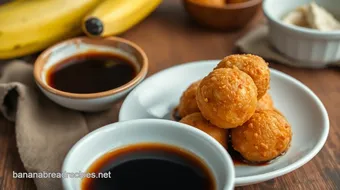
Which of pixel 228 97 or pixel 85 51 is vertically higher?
pixel 228 97

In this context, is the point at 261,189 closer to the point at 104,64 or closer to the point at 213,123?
the point at 213,123

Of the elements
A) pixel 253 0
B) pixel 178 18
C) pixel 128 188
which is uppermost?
pixel 128 188

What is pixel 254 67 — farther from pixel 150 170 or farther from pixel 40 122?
pixel 40 122

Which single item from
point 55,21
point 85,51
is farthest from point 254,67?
point 55,21

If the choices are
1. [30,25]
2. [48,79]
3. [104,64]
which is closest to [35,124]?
[48,79]

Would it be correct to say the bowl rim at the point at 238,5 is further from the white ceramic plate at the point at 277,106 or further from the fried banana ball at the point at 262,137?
the fried banana ball at the point at 262,137

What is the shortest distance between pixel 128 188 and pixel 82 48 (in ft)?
2.25

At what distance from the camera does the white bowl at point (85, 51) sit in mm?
1203

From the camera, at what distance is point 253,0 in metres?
1.58

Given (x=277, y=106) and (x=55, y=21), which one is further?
(x=55, y=21)

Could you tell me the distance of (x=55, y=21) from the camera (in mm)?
1514

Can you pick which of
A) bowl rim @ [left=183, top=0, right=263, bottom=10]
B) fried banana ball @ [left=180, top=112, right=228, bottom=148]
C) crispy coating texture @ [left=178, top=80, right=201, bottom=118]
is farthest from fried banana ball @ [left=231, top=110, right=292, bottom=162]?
bowl rim @ [left=183, top=0, right=263, bottom=10]

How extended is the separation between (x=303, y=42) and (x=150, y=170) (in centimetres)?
73

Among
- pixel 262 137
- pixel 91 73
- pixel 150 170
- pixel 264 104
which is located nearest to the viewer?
pixel 150 170
